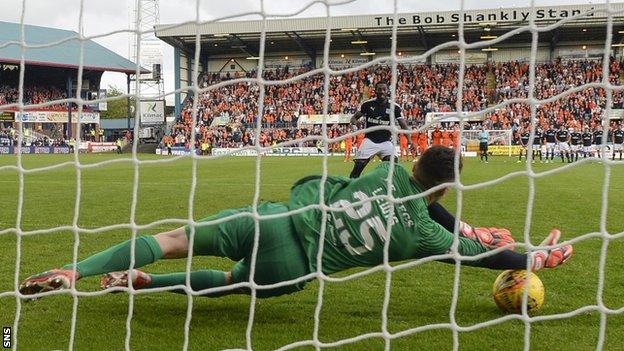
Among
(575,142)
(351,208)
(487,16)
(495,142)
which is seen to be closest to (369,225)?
(351,208)

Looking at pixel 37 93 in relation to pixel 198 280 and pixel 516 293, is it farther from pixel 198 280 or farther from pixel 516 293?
pixel 516 293

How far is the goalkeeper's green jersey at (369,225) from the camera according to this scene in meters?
3.12

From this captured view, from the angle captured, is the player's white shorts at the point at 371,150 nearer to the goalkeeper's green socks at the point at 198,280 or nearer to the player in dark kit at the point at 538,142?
the goalkeeper's green socks at the point at 198,280

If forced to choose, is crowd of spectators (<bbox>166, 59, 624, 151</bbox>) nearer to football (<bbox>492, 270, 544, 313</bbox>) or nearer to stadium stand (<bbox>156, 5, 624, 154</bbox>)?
stadium stand (<bbox>156, 5, 624, 154</bbox>)

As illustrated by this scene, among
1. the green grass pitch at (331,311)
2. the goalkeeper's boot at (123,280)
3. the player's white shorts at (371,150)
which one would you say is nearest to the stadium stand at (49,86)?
the player's white shorts at (371,150)

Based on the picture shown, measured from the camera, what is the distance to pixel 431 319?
342 centimetres

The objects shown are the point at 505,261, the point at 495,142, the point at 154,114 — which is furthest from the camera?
the point at 154,114

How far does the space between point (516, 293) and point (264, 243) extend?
145 centimetres

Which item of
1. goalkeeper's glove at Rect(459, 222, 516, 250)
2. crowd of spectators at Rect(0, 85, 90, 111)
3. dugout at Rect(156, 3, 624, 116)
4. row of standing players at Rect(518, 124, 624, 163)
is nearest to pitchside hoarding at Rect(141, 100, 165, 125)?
dugout at Rect(156, 3, 624, 116)

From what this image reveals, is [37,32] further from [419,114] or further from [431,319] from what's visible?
[431,319]

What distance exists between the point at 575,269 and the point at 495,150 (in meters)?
25.2

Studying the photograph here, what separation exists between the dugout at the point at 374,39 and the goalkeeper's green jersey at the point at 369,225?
2679 centimetres

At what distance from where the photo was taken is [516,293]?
11.4 feet

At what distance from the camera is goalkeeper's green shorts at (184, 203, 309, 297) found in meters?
3.14
